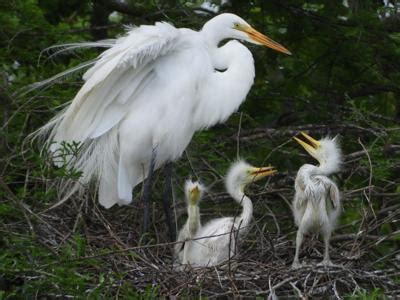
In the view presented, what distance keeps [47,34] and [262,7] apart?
123cm

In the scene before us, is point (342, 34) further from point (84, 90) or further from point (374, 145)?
point (84, 90)

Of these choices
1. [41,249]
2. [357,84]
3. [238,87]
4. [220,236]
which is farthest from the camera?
[357,84]

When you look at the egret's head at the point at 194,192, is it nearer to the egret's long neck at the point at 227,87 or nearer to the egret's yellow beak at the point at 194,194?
the egret's yellow beak at the point at 194,194

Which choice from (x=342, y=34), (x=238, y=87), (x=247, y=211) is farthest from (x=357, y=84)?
(x=247, y=211)

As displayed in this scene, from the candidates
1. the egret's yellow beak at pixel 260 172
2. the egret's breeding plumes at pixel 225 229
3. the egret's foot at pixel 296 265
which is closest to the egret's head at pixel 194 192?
the egret's breeding plumes at pixel 225 229

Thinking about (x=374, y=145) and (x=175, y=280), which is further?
(x=374, y=145)

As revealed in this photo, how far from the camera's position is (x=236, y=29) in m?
5.88

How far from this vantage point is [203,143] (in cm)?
582

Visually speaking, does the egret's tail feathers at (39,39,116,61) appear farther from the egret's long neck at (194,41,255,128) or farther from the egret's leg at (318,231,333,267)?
the egret's leg at (318,231,333,267)

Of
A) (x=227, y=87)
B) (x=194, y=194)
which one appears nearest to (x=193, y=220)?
(x=194, y=194)

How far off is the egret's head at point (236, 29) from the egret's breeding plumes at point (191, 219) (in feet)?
2.93

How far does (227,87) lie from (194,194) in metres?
0.81

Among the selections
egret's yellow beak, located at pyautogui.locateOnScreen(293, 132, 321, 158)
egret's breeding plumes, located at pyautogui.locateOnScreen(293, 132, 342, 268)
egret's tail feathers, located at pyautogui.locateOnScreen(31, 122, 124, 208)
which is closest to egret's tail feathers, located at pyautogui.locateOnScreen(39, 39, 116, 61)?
egret's tail feathers, located at pyautogui.locateOnScreen(31, 122, 124, 208)

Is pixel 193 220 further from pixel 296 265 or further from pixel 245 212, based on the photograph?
pixel 296 265
